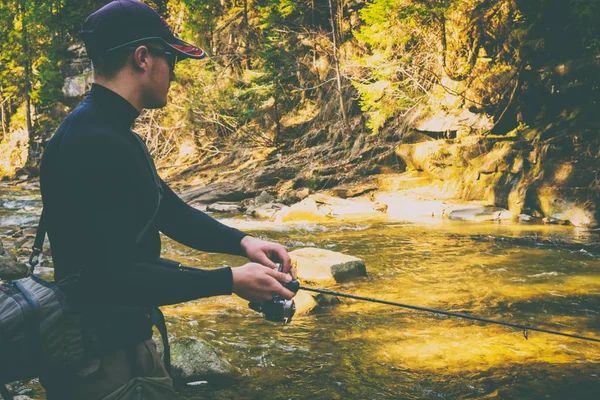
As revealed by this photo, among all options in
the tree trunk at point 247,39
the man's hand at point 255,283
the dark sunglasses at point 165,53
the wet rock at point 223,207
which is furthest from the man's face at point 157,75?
the tree trunk at point 247,39

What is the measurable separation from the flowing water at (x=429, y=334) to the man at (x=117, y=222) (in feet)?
7.96

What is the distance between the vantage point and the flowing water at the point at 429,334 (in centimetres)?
409

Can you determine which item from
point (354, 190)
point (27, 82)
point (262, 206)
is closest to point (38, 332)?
point (262, 206)

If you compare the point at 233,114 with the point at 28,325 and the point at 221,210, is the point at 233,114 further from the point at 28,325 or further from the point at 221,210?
the point at 28,325

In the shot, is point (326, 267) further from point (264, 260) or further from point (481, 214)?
point (481, 214)

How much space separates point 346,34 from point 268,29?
13.5ft

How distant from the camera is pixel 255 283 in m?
1.80

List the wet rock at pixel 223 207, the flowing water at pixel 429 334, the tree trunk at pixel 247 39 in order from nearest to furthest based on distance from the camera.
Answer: the flowing water at pixel 429 334 → the wet rock at pixel 223 207 → the tree trunk at pixel 247 39

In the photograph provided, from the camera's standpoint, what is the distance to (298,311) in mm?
5961

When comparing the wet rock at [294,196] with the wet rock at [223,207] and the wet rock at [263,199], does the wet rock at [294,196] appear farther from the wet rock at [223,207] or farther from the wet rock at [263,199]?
the wet rock at [223,207]

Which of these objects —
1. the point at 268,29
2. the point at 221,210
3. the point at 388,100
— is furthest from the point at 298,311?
the point at 268,29

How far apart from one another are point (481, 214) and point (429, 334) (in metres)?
8.68

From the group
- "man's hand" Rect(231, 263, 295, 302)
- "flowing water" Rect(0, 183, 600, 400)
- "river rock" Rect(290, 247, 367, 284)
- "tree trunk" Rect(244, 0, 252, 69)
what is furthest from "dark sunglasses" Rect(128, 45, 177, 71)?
"tree trunk" Rect(244, 0, 252, 69)

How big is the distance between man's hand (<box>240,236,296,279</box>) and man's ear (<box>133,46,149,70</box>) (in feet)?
2.85
